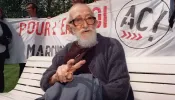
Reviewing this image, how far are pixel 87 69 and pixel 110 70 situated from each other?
21 centimetres

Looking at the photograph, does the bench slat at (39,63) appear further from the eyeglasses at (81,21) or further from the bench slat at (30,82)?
the eyeglasses at (81,21)

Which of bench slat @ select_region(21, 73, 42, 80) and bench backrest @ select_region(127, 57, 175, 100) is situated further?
bench slat @ select_region(21, 73, 42, 80)

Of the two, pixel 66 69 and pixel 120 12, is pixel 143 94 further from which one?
pixel 120 12

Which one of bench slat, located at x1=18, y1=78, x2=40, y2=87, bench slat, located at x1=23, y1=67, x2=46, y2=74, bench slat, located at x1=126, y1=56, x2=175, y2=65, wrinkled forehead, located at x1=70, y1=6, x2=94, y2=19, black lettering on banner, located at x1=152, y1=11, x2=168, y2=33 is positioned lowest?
bench slat, located at x1=18, y1=78, x2=40, y2=87

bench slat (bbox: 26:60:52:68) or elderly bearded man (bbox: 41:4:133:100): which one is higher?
elderly bearded man (bbox: 41:4:133:100)

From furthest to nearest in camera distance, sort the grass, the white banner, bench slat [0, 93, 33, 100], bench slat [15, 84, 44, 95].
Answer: the grass → the white banner → bench slat [15, 84, 44, 95] → bench slat [0, 93, 33, 100]

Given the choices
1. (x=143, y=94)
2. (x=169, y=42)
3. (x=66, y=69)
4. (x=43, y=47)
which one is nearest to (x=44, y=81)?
(x=66, y=69)

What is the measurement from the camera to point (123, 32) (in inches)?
287

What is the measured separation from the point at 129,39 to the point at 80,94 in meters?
4.55

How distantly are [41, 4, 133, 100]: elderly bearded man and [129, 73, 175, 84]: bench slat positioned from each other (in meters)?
0.33

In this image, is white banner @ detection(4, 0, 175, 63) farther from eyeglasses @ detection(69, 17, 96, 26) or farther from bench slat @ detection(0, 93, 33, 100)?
eyeglasses @ detection(69, 17, 96, 26)

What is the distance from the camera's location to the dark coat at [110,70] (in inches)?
114

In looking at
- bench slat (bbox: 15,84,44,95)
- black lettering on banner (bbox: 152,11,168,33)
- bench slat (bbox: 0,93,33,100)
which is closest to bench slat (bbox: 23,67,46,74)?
bench slat (bbox: 15,84,44,95)

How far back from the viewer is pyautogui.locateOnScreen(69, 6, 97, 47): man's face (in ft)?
10.4
